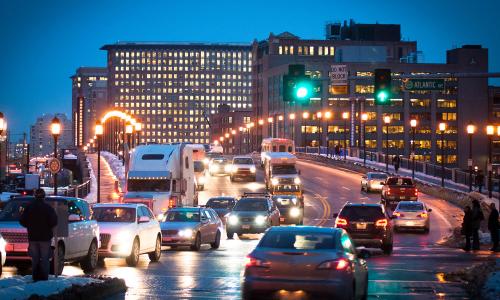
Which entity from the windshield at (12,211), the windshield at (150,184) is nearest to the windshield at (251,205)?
the windshield at (150,184)

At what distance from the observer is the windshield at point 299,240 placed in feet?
49.9

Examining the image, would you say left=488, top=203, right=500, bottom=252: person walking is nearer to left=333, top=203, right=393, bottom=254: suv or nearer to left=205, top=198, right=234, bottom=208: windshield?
left=333, top=203, right=393, bottom=254: suv

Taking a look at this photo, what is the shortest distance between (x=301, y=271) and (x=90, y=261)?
29.0 ft

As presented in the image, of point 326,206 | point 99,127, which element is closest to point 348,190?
point 326,206

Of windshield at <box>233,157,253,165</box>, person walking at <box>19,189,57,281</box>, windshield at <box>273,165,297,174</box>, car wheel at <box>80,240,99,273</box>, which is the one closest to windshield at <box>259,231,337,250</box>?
person walking at <box>19,189,57,281</box>

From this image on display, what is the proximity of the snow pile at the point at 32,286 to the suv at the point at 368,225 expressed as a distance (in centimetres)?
1411

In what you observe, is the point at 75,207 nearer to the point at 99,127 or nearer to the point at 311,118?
the point at 99,127

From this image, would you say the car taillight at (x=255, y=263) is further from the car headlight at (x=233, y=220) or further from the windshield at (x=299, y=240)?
the car headlight at (x=233, y=220)

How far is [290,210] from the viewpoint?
46.9 m

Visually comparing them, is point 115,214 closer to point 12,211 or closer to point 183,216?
point 12,211

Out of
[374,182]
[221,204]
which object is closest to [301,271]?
[221,204]

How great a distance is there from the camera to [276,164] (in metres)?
70.2

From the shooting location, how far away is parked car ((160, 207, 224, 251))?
30000 millimetres

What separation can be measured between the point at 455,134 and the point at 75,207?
18229cm
